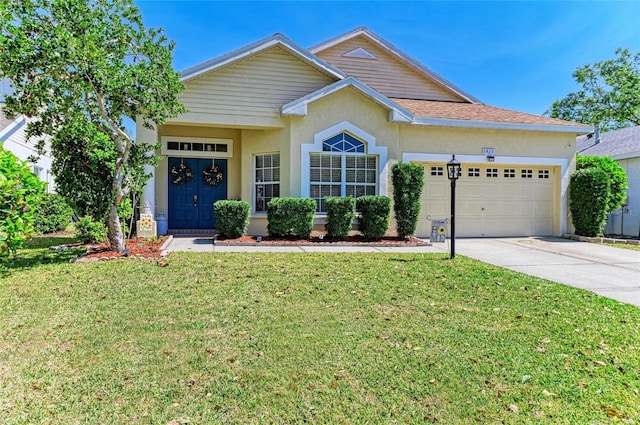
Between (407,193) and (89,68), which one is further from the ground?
(89,68)

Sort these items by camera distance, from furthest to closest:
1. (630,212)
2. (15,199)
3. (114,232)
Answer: (630,212)
(114,232)
(15,199)

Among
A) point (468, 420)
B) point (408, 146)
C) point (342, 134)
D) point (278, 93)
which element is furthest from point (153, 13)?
point (468, 420)

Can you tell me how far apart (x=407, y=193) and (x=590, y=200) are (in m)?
6.35

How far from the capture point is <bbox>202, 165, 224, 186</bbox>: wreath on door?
12672mm

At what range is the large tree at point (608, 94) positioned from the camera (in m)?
29.3

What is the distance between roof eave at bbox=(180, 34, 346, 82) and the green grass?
6.32m

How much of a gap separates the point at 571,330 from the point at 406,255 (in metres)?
4.39

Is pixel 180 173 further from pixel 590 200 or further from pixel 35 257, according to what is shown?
pixel 590 200

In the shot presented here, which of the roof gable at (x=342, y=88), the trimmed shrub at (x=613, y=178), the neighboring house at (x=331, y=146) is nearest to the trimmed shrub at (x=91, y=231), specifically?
the neighboring house at (x=331, y=146)

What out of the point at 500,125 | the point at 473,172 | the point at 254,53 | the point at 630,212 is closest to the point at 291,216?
the point at 254,53

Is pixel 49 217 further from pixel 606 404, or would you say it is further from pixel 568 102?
pixel 568 102

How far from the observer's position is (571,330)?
4363mm

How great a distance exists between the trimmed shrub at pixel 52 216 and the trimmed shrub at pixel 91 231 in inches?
138

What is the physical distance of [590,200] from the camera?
1196 centimetres
